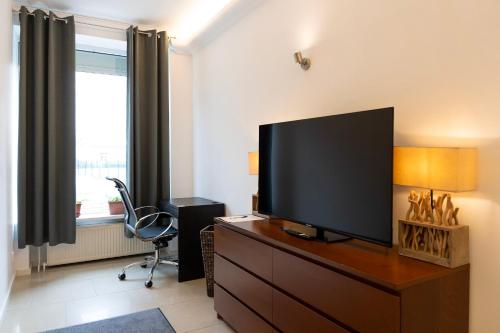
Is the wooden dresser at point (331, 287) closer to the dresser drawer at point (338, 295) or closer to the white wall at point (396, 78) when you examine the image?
the dresser drawer at point (338, 295)

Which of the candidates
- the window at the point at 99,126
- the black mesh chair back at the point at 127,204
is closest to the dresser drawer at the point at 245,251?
the black mesh chair back at the point at 127,204

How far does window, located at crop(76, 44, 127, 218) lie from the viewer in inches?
178

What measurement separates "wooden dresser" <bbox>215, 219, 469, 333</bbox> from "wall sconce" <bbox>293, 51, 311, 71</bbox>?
4.06ft

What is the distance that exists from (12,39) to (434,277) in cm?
439

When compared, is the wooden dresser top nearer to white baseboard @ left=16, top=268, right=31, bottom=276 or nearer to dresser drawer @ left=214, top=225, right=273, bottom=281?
dresser drawer @ left=214, top=225, right=273, bottom=281

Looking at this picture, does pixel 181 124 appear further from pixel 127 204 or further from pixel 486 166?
pixel 486 166

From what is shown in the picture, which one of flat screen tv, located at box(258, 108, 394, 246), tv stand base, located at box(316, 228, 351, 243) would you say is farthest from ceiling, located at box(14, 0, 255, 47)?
tv stand base, located at box(316, 228, 351, 243)

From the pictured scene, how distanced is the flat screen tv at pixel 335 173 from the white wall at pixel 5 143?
225 centimetres

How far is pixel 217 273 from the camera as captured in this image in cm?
289

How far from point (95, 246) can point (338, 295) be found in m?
3.66

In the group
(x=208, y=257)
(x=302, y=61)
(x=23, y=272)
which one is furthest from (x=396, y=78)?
(x=23, y=272)

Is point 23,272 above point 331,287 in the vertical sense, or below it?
below

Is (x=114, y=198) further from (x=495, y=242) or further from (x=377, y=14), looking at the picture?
(x=495, y=242)

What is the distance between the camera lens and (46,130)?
13.2ft
